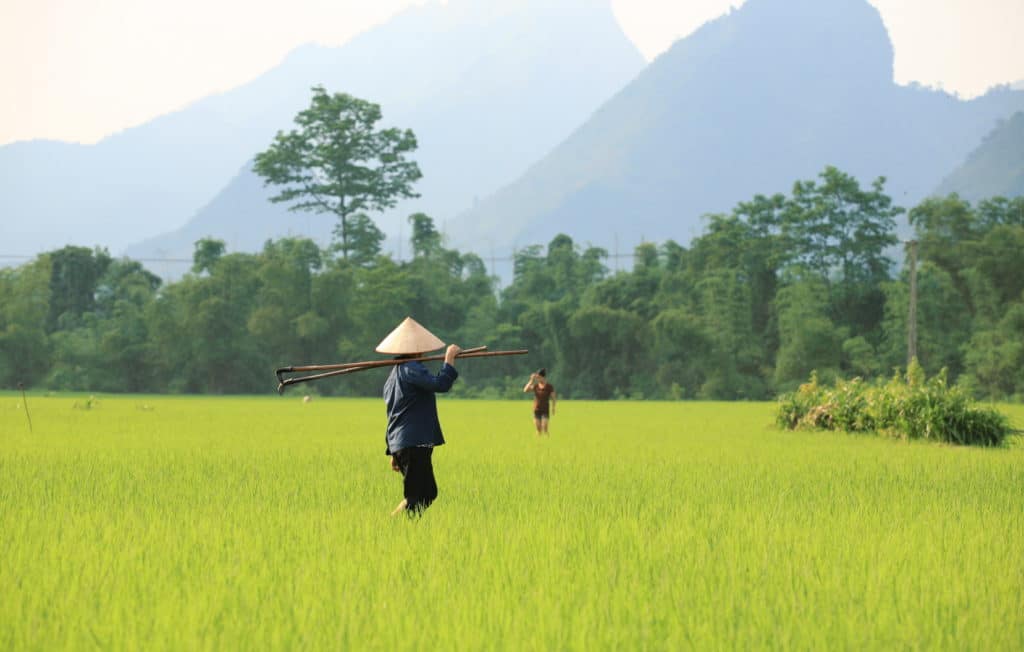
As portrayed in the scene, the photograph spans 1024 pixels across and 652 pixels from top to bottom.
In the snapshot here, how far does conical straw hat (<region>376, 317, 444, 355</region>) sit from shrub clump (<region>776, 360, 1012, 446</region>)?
1242 centimetres

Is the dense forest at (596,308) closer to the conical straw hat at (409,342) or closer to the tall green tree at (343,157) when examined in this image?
the tall green tree at (343,157)

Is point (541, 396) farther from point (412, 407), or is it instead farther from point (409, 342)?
point (409, 342)

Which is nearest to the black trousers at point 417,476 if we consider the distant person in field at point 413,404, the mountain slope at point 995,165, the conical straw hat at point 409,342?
the distant person in field at point 413,404

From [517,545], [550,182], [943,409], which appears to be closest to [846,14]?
[550,182]

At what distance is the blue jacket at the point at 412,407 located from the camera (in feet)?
24.9

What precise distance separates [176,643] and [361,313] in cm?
4439

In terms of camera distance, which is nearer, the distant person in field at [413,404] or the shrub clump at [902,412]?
the distant person in field at [413,404]

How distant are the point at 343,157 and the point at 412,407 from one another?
49350 mm

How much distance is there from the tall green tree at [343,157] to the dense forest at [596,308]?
2.46 metres

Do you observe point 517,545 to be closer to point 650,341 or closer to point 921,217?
point 650,341

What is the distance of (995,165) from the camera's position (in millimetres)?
93688

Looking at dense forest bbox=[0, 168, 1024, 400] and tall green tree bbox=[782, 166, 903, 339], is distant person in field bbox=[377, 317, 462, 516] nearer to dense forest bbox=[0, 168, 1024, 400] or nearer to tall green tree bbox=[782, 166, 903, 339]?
dense forest bbox=[0, 168, 1024, 400]

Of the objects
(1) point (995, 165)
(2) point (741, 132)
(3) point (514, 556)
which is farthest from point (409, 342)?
(2) point (741, 132)

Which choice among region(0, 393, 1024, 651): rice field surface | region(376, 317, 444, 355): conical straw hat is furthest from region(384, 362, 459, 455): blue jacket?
region(0, 393, 1024, 651): rice field surface
